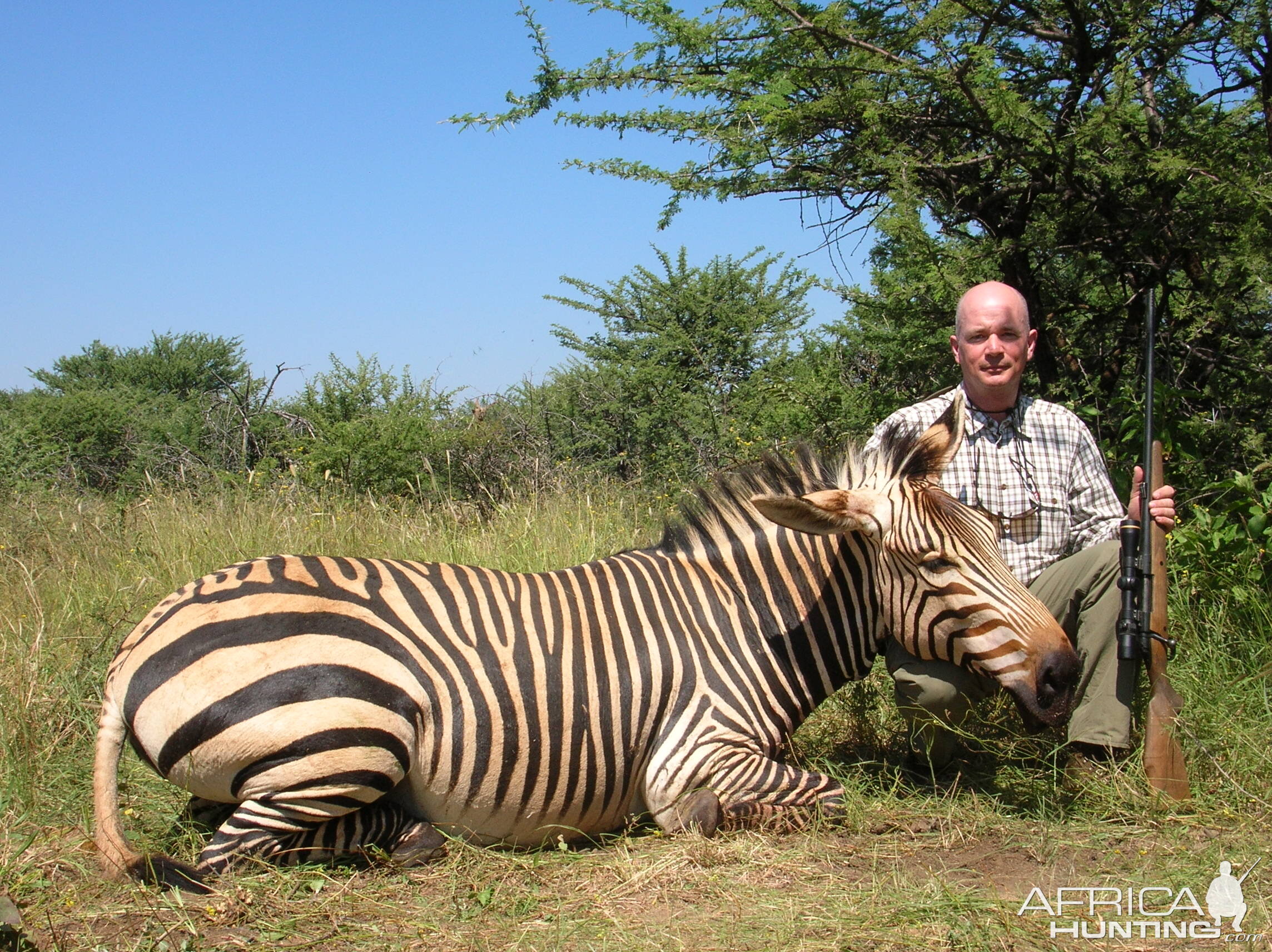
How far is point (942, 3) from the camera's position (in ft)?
16.9

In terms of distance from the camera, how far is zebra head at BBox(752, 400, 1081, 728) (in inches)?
130

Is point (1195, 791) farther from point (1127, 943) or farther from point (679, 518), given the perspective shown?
point (679, 518)

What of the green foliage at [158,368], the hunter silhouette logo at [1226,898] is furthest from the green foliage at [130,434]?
the hunter silhouette logo at [1226,898]

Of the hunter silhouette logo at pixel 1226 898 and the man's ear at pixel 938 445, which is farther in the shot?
the man's ear at pixel 938 445

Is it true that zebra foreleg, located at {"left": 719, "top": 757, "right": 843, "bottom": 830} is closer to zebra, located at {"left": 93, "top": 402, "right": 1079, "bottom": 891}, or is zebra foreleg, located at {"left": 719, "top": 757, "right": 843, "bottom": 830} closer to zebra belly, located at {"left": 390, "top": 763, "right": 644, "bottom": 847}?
zebra, located at {"left": 93, "top": 402, "right": 1079, "bottom": 891}

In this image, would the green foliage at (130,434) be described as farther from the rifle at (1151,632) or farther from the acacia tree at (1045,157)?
the rifle at (1151,632)

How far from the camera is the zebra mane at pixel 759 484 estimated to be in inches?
148

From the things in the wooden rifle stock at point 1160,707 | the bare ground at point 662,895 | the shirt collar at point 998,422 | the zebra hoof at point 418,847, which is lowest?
the bare ground at point 662,895

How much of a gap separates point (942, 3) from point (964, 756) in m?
3.78

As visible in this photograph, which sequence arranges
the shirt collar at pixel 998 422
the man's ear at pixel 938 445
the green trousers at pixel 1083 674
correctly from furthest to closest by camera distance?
the shirt collar at pixel 998 422 < the man's ear at pixel 938 445 < the green trousers at pixel 1083 674

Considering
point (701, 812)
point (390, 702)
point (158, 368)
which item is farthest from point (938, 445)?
point (158, 368)

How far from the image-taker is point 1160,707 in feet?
11.4

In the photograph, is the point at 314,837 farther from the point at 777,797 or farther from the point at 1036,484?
the point at 1036,484

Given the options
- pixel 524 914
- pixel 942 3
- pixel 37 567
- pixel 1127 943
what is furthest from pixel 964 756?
pixel 37 567
